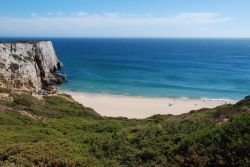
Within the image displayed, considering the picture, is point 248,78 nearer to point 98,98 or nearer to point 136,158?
point 98,98

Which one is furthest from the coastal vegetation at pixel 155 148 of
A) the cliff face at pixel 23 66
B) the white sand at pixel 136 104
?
the white sand at pixel 136 104

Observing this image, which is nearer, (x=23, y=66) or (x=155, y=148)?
(x=155, y=148)

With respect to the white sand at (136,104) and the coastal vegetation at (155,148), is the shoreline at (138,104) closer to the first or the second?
the white sand at (136,104)

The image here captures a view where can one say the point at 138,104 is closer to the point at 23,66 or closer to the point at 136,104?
the point at 136,104

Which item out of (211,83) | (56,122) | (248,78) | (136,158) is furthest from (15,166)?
(248,78)

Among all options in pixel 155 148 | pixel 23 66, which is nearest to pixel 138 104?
pixel 23 66

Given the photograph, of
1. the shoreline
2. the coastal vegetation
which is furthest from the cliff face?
the coastal vegetation

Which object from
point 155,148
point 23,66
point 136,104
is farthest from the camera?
point 136,104

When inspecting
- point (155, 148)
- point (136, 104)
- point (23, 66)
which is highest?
point (23, 66)
